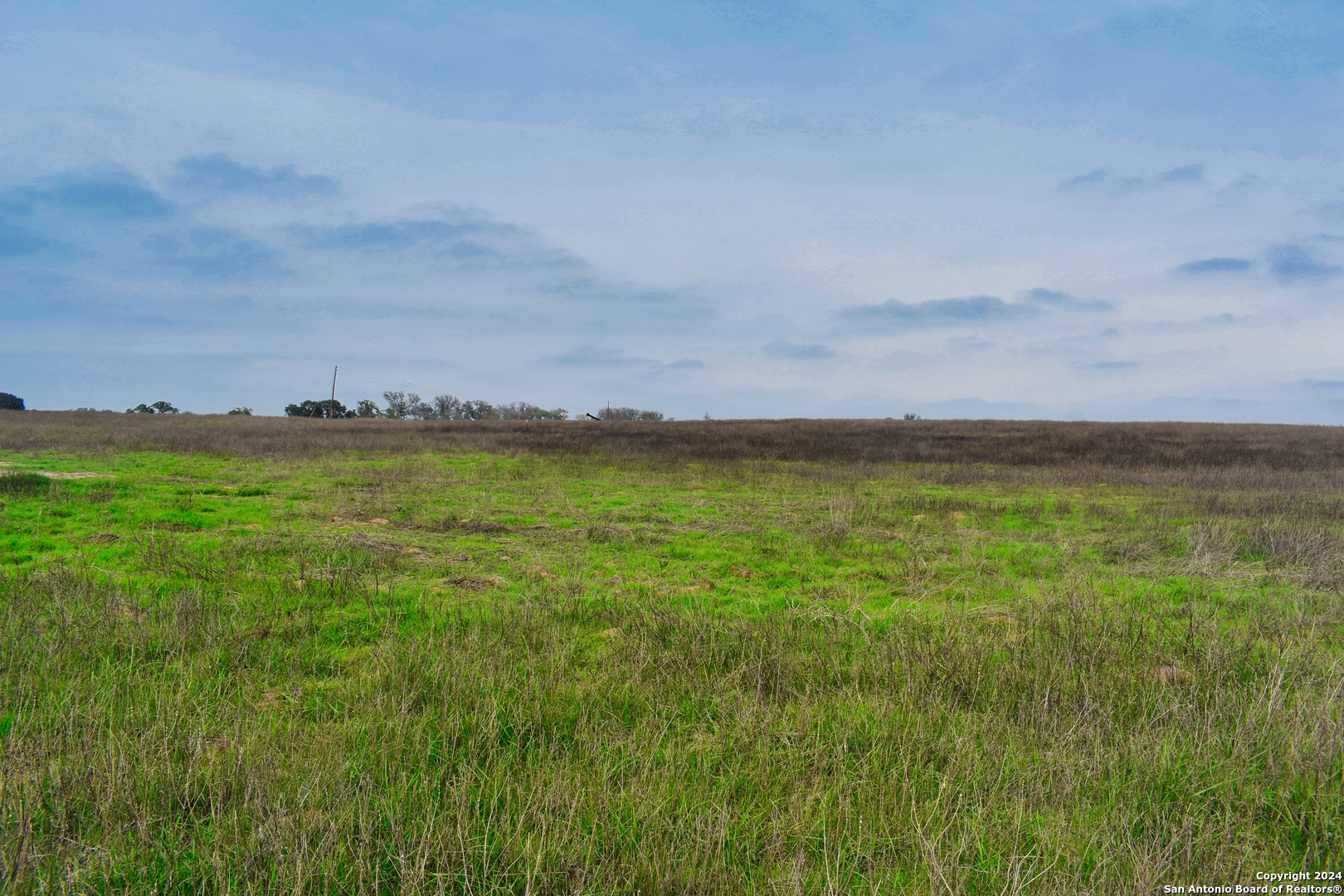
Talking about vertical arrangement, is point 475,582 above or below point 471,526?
below

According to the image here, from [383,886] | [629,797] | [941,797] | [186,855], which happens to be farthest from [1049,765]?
[186,855]

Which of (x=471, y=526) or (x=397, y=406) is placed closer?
(x=471, y=526)

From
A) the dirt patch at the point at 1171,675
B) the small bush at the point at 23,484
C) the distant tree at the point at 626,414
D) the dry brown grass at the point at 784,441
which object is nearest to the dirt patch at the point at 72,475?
the small bush at the point at 23,484

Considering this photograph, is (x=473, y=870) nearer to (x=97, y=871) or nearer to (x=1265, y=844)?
(x=97, y=871)

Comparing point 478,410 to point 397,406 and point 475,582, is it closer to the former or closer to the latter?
point 397,406

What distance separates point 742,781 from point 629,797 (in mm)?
685

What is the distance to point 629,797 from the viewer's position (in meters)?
3.29

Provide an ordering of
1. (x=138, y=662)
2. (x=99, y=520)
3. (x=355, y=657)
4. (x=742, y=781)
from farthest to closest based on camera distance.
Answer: (x=99, y=520), (x=355, y=657), (x=138, y=662), (x=742, y=781)

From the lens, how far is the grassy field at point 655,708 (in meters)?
2.95

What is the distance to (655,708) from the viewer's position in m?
4.59

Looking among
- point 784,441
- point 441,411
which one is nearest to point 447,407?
point 441,411

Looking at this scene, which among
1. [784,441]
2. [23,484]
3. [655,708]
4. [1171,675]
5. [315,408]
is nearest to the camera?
[655,708]

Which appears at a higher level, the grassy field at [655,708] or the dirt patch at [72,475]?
the dirt patch at [72,475]

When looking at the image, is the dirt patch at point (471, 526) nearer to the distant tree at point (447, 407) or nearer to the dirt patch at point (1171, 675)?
the dirt patch at point (1171, 675)
